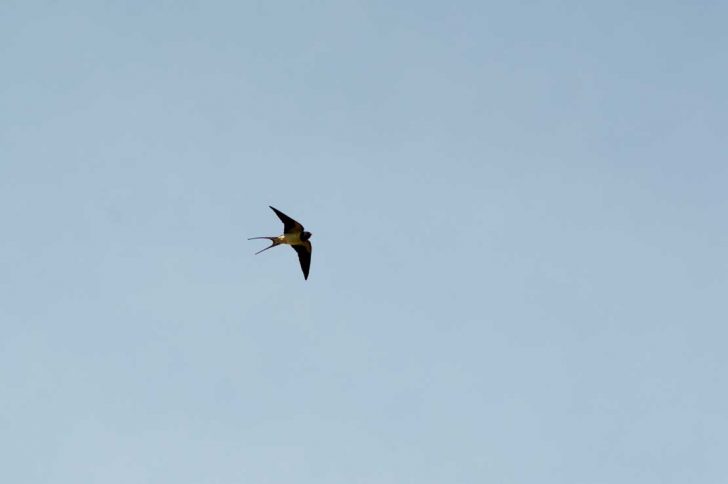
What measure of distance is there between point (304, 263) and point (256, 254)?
9.36 meters

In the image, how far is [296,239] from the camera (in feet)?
244

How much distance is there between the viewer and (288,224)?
7300 centimetres

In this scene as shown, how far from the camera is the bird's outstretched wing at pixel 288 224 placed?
72.5 metres

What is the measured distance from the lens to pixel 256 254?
218 ft

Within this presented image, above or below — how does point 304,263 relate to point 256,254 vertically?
above

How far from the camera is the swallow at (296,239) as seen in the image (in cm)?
7281

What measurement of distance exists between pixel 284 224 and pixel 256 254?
7.08 m

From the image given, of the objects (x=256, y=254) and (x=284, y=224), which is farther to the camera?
(x=284, y=224)

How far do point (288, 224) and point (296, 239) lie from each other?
1.76 m

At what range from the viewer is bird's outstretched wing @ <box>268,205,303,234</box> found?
72.5 metres

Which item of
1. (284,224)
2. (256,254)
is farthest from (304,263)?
(256,254)

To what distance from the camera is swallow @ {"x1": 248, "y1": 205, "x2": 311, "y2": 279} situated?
72.8 meters

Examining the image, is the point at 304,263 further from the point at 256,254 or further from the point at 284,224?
the point at 256,254

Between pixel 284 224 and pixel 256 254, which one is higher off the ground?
pixel 284 224
